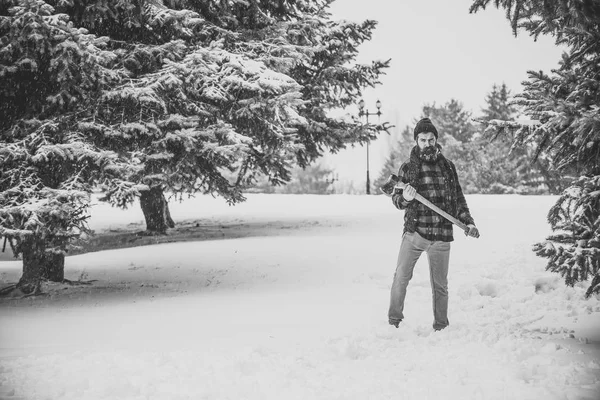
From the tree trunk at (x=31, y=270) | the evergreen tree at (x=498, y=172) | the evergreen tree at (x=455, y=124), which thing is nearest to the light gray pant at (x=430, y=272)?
the tree trunk at (x=31, y=270)

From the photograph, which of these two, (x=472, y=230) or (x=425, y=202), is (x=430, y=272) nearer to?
(x=472, y=230)

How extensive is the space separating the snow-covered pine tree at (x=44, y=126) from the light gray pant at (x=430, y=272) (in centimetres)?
396

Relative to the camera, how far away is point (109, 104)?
26.6ft

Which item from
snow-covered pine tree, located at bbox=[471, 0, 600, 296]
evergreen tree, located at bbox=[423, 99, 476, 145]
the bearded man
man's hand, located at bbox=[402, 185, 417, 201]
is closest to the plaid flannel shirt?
the bearded man

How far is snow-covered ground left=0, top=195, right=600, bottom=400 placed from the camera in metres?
4.12

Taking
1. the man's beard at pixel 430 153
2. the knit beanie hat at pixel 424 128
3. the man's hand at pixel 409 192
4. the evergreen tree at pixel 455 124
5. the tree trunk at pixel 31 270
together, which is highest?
the evergreen tree at pixel 455 124

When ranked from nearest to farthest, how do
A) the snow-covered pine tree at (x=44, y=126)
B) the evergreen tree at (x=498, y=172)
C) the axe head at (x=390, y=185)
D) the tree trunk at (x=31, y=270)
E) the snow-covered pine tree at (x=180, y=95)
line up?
the axe head at (x=390, y=185)
the snow-covered pine tree at (x=44, y=126)
the snow-covered pine tree at (x=180, y=95)
the tree trunk at (x=31, y=270)
the evergreen tree at (x=498, y=172)

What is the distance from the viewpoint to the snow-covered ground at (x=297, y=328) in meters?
4.12

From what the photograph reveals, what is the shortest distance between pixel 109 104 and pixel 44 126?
1012 mm

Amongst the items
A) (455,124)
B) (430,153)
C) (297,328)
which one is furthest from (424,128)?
(455,124)

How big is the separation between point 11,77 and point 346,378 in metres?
6.54

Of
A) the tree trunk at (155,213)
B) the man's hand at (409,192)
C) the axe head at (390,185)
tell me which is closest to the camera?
the man's hand at (409,192)

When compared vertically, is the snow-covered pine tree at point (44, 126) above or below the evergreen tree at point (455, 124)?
below

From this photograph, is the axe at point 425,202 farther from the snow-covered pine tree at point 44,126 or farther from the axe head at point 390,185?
the snow-covered pine tree at point 44,126
